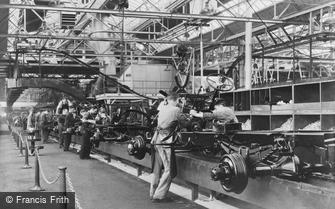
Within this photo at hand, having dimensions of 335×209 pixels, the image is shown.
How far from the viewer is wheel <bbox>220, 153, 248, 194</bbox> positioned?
547 cm

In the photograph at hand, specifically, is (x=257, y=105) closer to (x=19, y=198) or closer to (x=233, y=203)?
(x=233, y=203)

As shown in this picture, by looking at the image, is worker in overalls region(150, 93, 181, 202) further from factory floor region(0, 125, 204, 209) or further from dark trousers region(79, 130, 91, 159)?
dark trousers region(79, 130, 91, 159)

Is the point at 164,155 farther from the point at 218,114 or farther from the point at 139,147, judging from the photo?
the point at 139,147

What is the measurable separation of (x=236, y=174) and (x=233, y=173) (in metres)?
0.04

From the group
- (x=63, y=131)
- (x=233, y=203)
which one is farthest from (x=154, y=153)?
(x=63, y=131)

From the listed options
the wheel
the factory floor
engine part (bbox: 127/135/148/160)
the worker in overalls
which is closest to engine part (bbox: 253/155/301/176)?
the wheel

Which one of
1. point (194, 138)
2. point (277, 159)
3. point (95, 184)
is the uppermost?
point (194, 138)

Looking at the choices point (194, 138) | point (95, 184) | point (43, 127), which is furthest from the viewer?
point (43, 127)

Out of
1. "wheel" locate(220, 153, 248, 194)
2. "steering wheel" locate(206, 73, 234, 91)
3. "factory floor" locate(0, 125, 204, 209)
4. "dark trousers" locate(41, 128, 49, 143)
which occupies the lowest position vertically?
"factory floor" locate(0, 125, 204, 209)

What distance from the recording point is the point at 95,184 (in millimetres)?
9680

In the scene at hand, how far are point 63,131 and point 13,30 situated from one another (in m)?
10.8

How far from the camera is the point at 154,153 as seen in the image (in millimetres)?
7934

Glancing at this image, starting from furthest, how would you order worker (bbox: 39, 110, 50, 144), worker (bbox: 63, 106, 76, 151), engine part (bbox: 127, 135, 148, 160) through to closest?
worker (bbox: 39, 110, 50, 144) → worker (bbox: 63, 106, 76, 151) → engine part (bbox: 127, 135, 148, 160)

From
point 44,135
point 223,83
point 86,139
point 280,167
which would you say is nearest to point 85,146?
point 86,139
